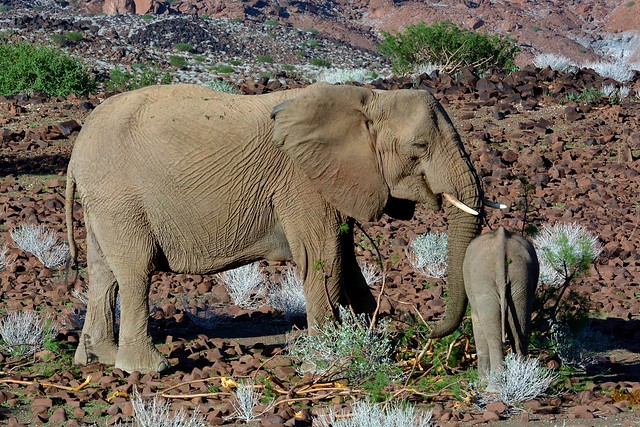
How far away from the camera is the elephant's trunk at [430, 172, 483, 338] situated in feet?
25.7

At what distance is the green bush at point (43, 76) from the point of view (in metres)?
24.6

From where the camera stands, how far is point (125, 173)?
854cm

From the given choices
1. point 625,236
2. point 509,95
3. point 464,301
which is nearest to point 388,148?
point 464,301

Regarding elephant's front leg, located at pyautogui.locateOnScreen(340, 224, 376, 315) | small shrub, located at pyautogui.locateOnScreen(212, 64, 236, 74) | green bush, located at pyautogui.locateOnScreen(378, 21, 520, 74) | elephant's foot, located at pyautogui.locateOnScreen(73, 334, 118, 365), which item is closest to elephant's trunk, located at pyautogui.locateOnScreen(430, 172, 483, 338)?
elephant's front leg, located at pyautogui.locateOnScreen(340, 224, 376, 315)

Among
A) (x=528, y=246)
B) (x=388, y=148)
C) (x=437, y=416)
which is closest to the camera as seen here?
(x=437, y=416)

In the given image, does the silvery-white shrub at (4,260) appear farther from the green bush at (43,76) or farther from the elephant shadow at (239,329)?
the green bush at (43,76)

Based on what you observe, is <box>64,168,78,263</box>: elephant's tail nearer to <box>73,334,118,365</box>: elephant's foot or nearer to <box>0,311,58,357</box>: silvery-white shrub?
<box>0,311,58,357</box>: silvery-white shrub

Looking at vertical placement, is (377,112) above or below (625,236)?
above

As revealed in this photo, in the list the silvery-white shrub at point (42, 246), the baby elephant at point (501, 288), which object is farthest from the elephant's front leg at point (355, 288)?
the silvery-white shrub at point (42, 246)

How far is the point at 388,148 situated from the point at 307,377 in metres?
1.88

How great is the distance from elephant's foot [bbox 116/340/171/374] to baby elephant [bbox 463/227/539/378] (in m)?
2.76

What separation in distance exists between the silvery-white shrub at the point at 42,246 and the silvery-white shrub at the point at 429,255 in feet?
13.9

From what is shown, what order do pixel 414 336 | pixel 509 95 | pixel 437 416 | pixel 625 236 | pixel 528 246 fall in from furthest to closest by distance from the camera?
pixel 509 95
pixel 625 236
pixel 414 336
pixel 528 246
pixel 437 416

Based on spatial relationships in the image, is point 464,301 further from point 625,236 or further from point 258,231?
point 625,236
